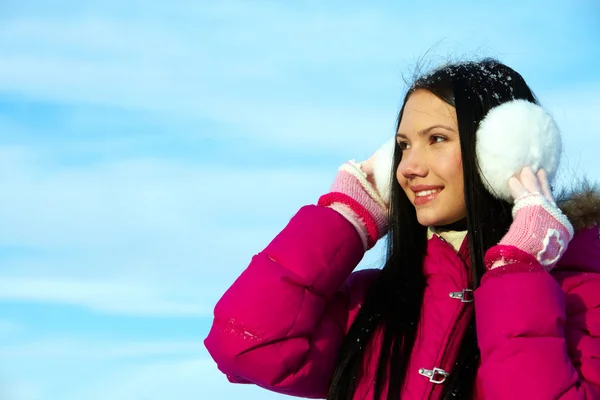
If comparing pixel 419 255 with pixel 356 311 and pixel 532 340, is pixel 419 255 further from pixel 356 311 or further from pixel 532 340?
pixel 532 340

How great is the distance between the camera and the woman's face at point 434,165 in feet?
12.9

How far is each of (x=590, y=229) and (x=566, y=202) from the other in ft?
0.54

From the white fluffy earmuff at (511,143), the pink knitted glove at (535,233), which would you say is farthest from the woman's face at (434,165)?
the pink knitted glove at (535,233)

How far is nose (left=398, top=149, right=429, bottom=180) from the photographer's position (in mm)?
3969

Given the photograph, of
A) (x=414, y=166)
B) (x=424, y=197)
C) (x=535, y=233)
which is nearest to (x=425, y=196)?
(x=424, y=197)

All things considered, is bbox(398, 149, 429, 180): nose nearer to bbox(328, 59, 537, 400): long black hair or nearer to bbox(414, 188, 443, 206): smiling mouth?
bbox(414, 188, 443, 206): smiling mouth

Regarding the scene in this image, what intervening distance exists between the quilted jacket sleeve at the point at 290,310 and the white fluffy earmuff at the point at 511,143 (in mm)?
676

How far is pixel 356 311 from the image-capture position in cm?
427

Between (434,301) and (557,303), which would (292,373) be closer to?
(434,301)

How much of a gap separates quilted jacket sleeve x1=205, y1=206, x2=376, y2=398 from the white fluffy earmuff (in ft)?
2.22

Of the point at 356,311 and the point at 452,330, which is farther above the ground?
A: the point at 356,311

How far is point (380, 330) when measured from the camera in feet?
13.4

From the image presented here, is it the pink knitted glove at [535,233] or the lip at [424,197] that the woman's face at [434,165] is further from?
the pink knitted glove at [535,233]

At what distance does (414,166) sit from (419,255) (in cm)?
46
